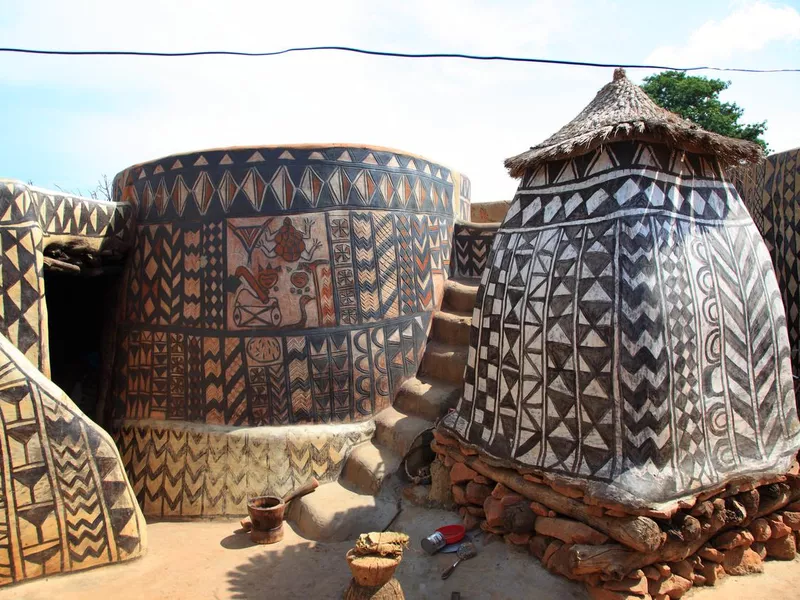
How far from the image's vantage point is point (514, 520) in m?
3.93

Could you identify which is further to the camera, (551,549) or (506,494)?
(506,494)

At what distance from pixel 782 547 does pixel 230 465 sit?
4.63 m

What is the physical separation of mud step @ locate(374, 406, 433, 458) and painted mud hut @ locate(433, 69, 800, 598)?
3.71 ft

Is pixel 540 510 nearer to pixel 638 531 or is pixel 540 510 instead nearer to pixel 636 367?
pixel 638 531

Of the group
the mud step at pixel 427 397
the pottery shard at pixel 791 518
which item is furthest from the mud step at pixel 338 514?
the pottery shard at pixel 791 518

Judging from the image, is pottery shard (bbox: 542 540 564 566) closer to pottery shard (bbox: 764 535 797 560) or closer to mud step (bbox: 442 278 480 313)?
Result: pottery shard (bbox: 764 535 797 560)

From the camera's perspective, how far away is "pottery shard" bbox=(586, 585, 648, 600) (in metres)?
3.39

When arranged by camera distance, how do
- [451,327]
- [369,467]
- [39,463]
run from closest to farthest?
[39,463]
[369,467]
[451,327]

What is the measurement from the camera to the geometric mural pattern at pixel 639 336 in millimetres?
3586

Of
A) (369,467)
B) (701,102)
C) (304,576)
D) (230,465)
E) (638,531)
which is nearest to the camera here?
(638,531)

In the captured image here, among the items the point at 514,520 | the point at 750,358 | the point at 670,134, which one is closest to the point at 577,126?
the point at 670,134

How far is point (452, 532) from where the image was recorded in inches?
171

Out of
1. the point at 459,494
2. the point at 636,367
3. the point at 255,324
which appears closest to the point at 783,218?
the point at 636,367

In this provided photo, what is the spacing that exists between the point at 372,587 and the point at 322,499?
1771mm
